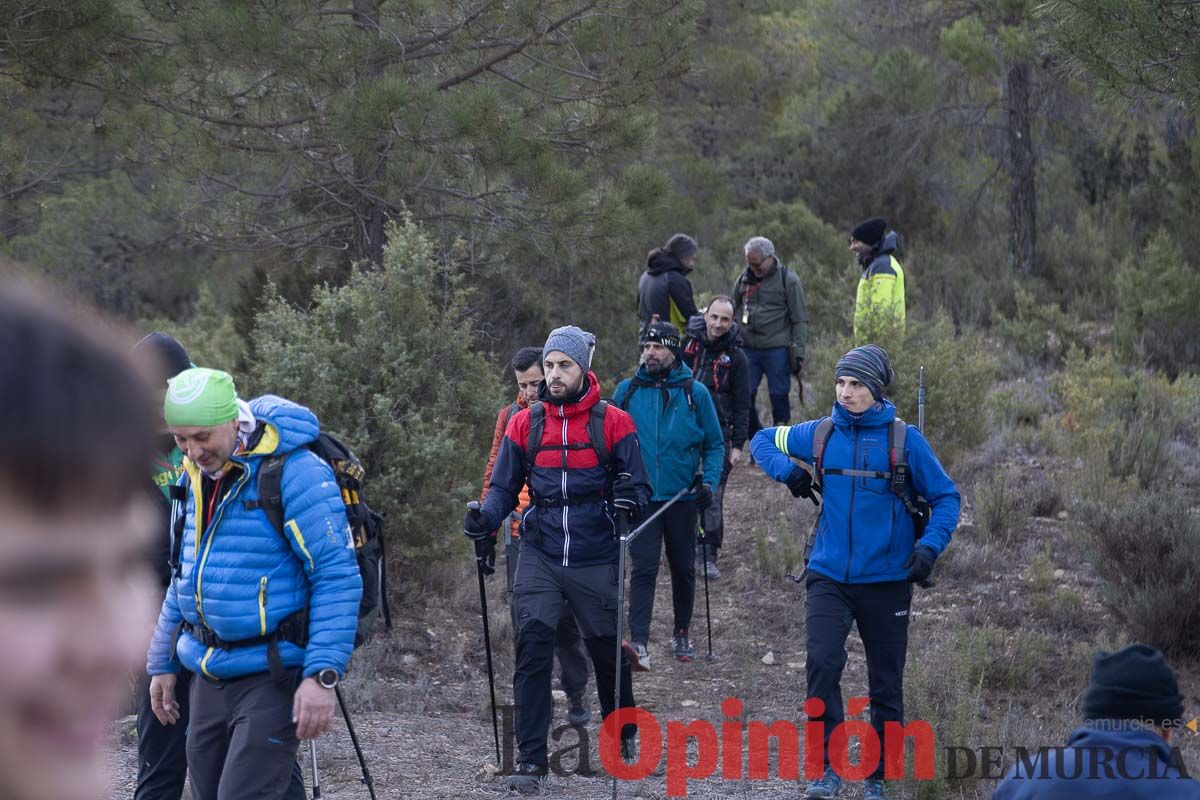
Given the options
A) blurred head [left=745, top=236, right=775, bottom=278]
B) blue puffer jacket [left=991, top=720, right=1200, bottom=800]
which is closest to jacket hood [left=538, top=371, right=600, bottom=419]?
blue puffer jacket [left=991, top=720, right=1200, bottom=800]

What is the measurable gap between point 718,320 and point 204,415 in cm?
622

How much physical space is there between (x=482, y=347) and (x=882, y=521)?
9.48 metres

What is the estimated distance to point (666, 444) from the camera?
863 centimetres

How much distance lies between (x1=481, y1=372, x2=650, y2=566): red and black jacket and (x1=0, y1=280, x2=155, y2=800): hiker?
552cm

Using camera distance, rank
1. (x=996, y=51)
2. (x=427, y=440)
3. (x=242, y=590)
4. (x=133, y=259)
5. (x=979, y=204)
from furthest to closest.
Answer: (x=979, y=204) < (x=133, y=259) < (x=996, y=51) < (x=427, y=440) < (x=242, y=590)

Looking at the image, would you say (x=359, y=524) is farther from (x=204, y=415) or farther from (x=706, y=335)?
(x=706, y=335)

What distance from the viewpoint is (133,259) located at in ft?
75.1

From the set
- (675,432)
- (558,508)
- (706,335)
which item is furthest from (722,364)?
(558,508)

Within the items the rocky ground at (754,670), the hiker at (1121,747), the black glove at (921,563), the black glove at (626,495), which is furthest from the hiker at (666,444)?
the hiker at (1121,747)

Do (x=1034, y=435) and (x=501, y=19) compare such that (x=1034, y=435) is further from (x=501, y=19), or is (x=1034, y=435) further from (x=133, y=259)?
(x=133, y=259)

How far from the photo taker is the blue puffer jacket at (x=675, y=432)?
862cm

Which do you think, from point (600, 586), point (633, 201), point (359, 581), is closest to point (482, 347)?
point (633, 201)

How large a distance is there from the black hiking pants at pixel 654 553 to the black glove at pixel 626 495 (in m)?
1.92

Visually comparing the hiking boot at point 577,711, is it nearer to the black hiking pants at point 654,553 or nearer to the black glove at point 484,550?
the black hiking pants at point 654,553
